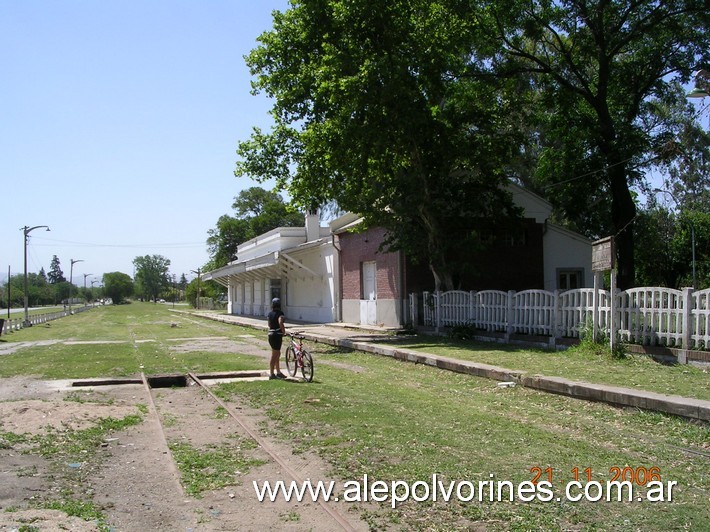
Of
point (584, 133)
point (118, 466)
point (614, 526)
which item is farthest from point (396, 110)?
point (614, 526)

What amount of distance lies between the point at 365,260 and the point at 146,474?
24183mm

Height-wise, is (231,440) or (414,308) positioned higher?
(414,308)

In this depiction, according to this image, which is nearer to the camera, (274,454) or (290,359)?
(274,454)

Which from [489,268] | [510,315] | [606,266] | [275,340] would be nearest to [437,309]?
[510,315]

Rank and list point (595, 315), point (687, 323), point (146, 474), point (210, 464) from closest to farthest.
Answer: point (146, 474), point (210, 464), point (687, 323), point (595, 315)

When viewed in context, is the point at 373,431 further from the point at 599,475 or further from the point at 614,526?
the point at 614,526

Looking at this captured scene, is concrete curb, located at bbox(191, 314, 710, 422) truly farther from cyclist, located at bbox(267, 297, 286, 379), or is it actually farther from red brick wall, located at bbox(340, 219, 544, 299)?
red brick wall, located at bbox(340, 219, 544, 299)

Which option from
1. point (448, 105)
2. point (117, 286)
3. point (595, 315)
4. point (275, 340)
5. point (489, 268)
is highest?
point (448, 105)

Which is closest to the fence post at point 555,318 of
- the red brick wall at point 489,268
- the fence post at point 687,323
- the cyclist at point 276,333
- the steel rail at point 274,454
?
the fence post at point 687,323

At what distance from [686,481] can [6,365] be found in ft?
55.0

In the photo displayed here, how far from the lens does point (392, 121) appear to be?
69.5 ft

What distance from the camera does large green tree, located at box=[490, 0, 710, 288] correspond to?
75.8 ft

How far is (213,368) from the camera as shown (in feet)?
51.5

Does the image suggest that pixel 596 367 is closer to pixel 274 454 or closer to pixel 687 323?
Result: pixel 687 323
